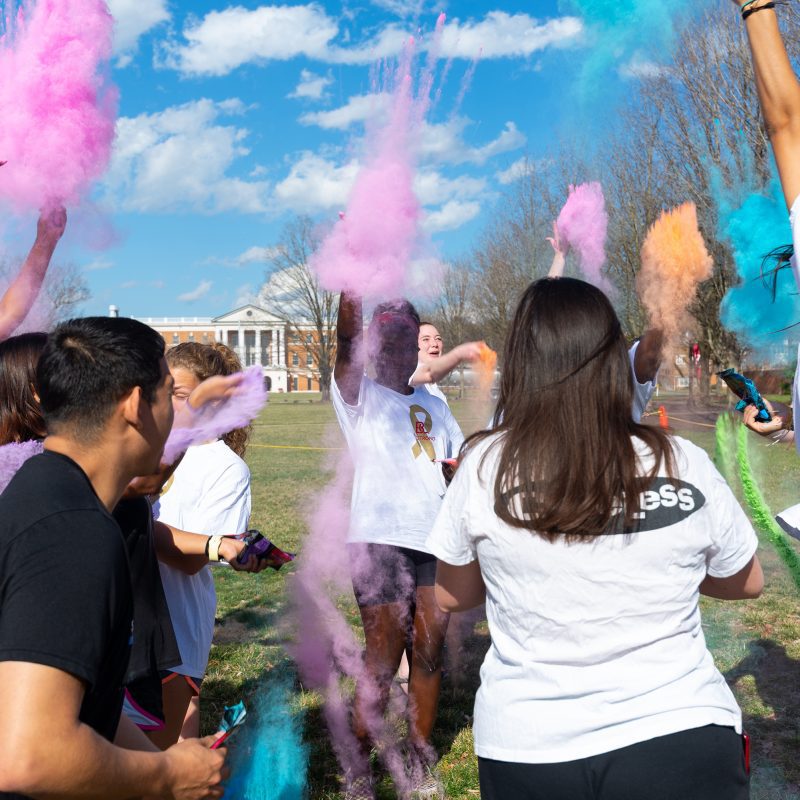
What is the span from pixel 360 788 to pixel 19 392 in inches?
88.8

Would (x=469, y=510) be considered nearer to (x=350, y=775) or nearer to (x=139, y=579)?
(x=139, y=579)

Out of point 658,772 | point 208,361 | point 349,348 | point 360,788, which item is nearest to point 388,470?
point 349,348

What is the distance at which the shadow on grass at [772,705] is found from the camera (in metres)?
3.68

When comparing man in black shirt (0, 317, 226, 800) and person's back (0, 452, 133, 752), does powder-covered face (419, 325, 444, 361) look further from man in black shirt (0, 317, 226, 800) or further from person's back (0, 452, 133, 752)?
person's back (0, 452, 133, 752)

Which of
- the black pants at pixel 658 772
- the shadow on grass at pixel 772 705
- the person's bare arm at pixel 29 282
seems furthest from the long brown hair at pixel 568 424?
the shadow on grass at pixel 772 705

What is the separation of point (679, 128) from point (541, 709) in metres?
6.66

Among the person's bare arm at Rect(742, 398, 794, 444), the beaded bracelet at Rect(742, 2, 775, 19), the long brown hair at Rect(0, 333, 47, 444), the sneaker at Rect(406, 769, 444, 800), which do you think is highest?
the beaded bracelet at Rect(742, 2, 775, 19)

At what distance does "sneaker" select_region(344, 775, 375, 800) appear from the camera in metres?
3.37

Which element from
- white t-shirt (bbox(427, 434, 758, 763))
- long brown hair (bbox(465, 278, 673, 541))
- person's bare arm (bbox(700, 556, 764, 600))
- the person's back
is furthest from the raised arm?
the person's back

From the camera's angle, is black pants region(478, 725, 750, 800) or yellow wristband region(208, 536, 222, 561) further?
yellow wristband region(208, 536, 222, 561)

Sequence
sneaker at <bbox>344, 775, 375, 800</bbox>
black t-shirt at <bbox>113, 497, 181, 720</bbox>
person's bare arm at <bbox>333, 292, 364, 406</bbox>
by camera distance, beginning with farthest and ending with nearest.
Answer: sneaker at <bbox>344, 775, 375, 800</bbox> < person's bare arm at <bbox>333, 292, 364, 406</bbox> < black t-shirt at <bbox>113, 497, 181, 720</bbox>

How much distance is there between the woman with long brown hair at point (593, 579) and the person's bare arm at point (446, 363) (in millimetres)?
1956

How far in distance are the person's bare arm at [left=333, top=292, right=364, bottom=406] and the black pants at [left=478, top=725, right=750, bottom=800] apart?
6.10 ft

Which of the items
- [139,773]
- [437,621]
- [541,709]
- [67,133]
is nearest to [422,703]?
[437,621]
